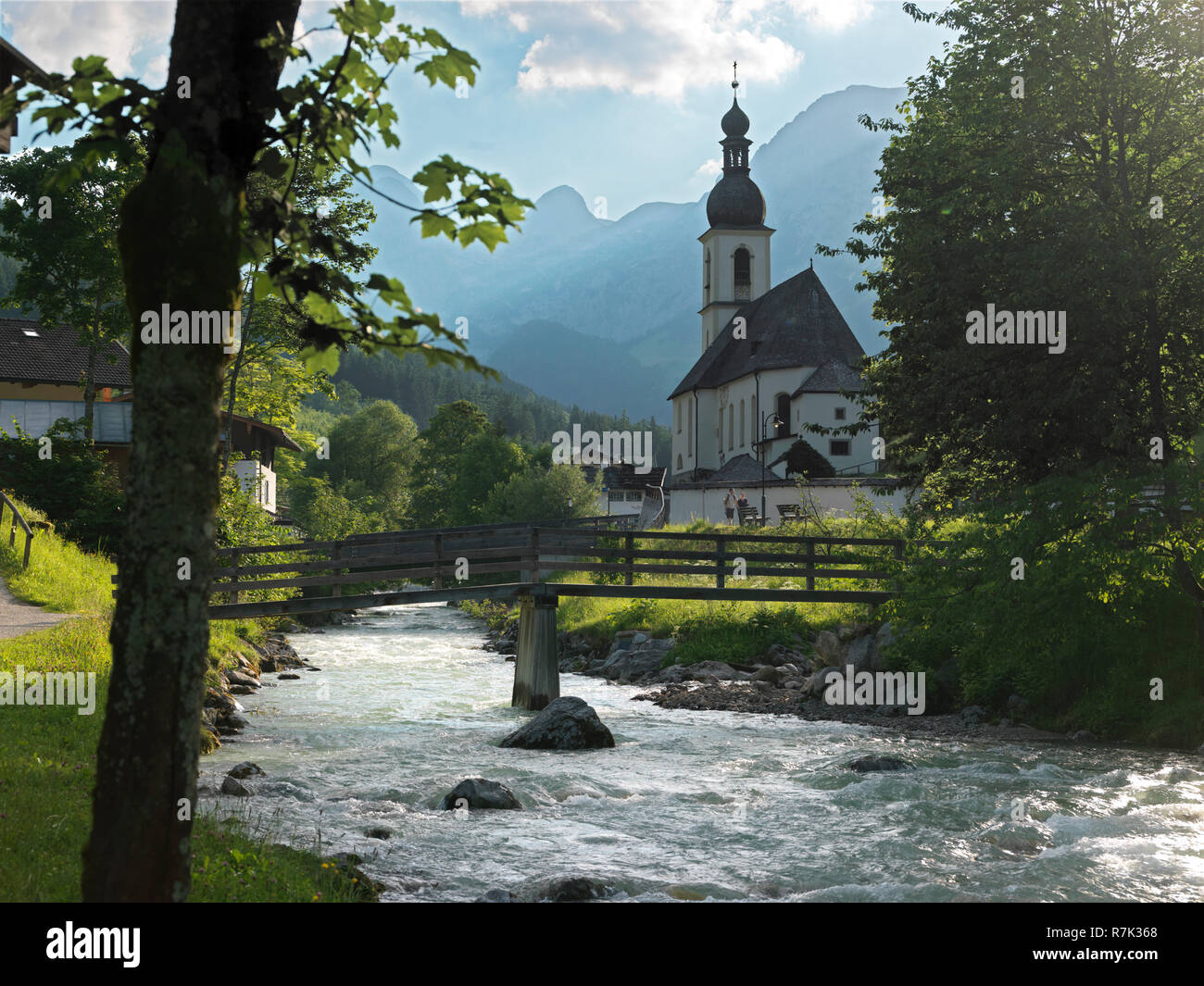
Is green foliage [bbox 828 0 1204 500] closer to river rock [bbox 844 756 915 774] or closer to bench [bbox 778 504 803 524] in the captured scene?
river rock [bbox 844 756 915 774]

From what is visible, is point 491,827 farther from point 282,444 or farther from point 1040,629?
point 282,444

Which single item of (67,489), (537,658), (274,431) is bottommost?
(537,658)

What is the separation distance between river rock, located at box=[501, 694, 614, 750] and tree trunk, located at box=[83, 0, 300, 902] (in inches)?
506

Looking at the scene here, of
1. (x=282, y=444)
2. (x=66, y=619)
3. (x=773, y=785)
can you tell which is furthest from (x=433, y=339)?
(x=282, y=444)

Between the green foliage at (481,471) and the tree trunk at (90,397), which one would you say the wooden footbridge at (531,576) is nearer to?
the tree trunk at (90,397)

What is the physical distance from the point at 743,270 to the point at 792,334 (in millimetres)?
23208

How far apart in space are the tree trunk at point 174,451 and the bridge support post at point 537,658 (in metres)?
17.5

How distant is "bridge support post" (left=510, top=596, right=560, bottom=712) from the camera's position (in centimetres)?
2178

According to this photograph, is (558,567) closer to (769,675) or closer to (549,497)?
(769,675)

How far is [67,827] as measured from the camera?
7.69 metres

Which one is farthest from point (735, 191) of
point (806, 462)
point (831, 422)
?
point (806, 462)

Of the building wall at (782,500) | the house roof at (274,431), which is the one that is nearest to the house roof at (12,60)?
the building wall at (782,500)

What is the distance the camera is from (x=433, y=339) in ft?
13.6
